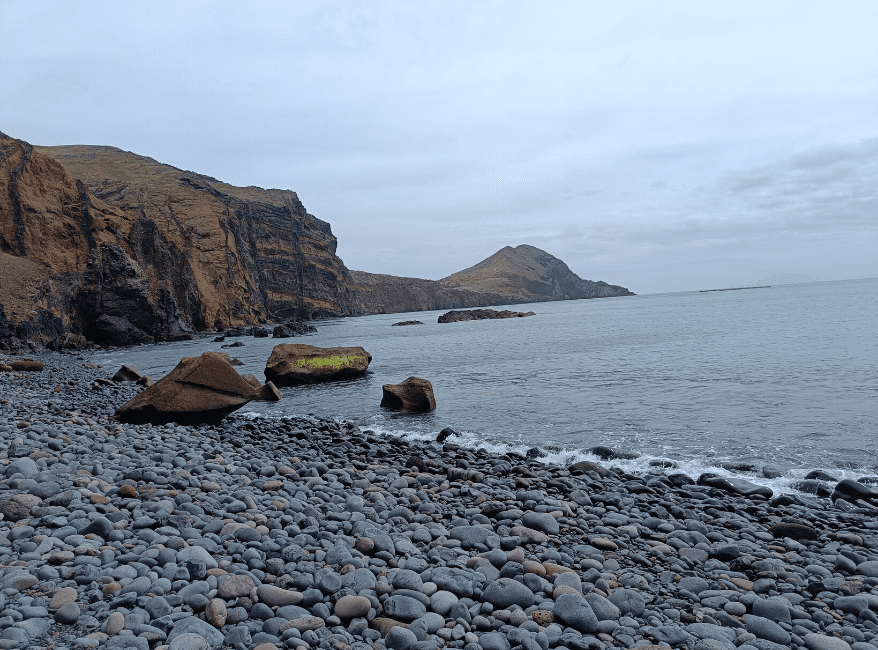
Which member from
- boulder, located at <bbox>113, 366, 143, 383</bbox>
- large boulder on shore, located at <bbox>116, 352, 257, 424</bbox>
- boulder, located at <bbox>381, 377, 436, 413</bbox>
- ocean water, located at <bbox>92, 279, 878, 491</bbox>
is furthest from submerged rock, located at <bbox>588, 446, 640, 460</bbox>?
boulder, located at <bbox>113, 366, 143, 383</bbox>

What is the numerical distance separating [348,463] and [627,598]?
5865 millimetres

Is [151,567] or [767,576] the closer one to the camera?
[151,567]

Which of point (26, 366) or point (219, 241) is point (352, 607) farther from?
point (219, 241)

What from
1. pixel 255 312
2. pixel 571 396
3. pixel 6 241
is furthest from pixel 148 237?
pixel 571 396

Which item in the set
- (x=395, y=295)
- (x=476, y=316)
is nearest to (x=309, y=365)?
(x=476, y=316)

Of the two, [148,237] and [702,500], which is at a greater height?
[148,237]

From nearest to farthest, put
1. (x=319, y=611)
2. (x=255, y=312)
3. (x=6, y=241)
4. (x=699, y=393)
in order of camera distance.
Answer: (x=319, y=611) → (x=699, y=393) → (x=6, y=241) → (x=255, y=312)

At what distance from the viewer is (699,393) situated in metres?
16.2

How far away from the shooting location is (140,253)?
62.3 metres

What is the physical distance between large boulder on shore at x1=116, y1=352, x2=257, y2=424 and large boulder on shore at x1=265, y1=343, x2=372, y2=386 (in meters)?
8.49

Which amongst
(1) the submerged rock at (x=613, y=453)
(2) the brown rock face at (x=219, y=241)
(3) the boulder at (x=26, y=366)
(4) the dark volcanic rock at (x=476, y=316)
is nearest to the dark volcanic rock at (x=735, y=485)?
(1) the submerged rock at (x=613, y=453)

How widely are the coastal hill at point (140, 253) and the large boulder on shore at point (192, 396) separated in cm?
3538

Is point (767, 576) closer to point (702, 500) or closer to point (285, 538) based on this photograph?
point (702, 500)

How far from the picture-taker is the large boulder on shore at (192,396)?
1242cm
